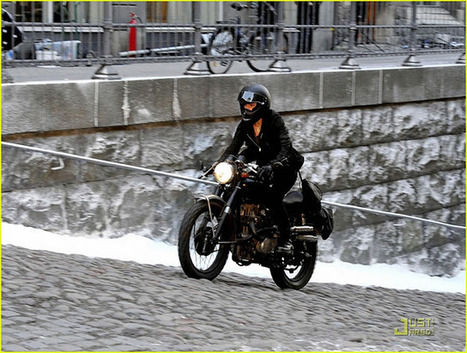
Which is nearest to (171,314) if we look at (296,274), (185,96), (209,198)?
(209,198)

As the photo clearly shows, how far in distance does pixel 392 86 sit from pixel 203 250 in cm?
646

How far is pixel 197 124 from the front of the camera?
428 inches

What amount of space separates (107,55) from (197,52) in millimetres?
1374

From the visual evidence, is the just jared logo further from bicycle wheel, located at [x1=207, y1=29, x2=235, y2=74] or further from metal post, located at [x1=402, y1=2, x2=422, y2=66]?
metal post, located at [x1=402, y1=2, x2=422, y2=66]

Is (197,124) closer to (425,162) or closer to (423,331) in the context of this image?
(423,331)

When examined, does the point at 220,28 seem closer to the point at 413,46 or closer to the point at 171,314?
the point at 413,46

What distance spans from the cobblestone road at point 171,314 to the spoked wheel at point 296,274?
0.35 feet

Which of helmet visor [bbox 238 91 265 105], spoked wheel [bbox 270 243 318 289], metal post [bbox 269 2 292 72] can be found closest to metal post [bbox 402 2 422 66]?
metal post [bbox 269 2 292 72]

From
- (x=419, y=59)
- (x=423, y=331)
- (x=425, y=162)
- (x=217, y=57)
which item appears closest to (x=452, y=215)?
(x=425, y=162)

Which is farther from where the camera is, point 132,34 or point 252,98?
point 132,34

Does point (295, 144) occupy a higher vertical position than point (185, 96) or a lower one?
lower

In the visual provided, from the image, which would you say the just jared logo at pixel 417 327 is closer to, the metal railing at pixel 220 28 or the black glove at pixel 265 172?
the black glove at pixel 265 172

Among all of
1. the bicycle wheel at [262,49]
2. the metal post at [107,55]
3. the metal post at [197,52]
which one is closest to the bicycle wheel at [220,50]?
the metal post at [197,52]

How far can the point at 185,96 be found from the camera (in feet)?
34.8
